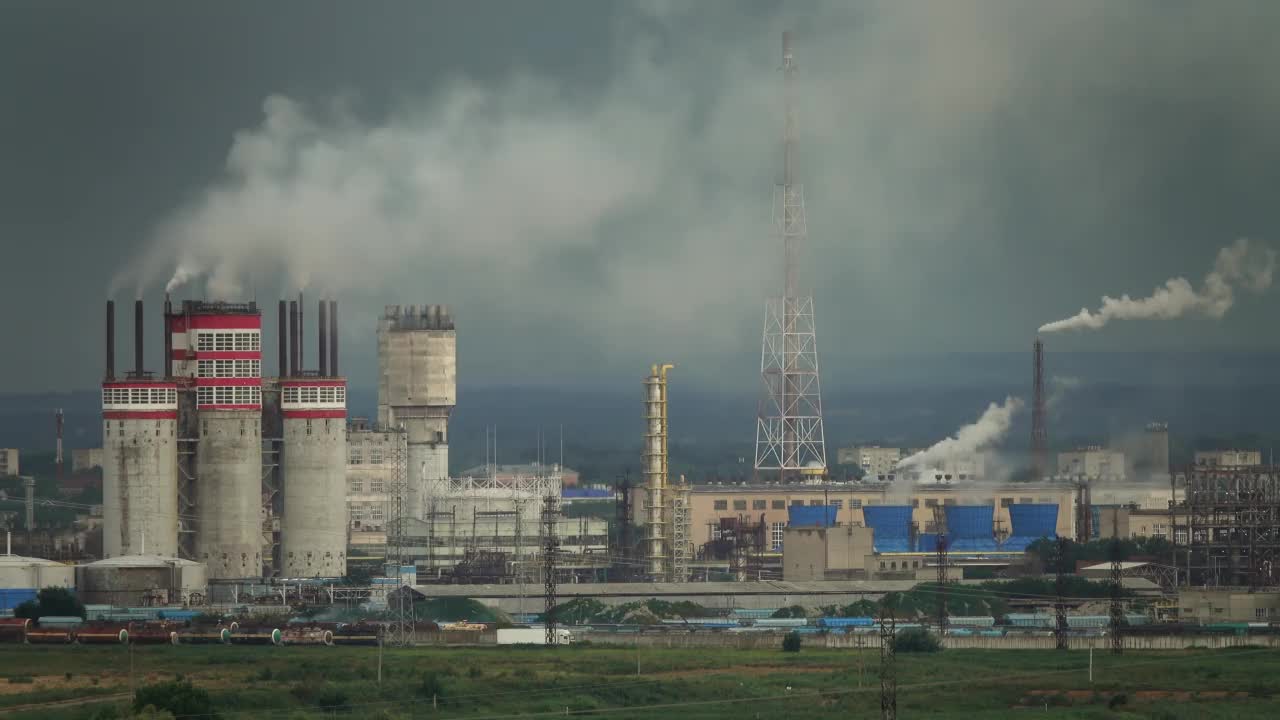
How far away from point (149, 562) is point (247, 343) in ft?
48.5

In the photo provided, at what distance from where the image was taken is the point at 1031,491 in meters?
156

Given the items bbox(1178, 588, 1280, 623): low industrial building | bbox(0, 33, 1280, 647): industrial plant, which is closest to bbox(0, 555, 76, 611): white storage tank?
bbox(0, 33, 1280, 647): industrial plant

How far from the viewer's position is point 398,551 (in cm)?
14200

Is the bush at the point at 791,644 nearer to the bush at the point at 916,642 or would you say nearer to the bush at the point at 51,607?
the bush at the point at 916,642

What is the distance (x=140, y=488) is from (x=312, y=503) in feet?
32.4

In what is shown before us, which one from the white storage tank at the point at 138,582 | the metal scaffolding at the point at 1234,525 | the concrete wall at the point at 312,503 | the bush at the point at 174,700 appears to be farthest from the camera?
the concrete wall at the point at 312,503

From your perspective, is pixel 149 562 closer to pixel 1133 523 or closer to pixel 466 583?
pixel 466 583

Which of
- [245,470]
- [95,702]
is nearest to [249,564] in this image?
[245,470]

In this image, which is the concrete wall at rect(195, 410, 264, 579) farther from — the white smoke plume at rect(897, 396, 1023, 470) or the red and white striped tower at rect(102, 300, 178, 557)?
A: the white smoke plume at rect(897, 396, 1023, 470)

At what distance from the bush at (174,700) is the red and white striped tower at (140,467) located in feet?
152

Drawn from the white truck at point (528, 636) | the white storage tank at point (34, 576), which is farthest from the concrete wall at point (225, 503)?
the white truck at point (528, 636)

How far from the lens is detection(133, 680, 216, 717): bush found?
79.1 meters

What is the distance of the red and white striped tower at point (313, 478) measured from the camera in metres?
132

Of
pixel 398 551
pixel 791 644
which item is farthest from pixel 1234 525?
pixel 398 551
